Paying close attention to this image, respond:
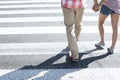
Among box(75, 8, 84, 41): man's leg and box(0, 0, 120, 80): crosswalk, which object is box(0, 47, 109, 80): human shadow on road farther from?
box(75, 8, 84, 41): man's leg

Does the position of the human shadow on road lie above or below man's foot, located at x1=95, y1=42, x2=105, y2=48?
above

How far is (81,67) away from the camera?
525 cm

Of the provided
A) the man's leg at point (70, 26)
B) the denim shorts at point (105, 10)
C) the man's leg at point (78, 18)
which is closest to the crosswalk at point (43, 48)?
the man's leg at point (70, 26)

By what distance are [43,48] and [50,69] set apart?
3.94 feet

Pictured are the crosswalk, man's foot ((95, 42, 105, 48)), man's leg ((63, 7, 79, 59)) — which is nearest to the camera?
the crosswalk

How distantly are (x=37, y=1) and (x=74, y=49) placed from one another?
745cm

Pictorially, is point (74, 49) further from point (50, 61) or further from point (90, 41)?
point (90, 41)

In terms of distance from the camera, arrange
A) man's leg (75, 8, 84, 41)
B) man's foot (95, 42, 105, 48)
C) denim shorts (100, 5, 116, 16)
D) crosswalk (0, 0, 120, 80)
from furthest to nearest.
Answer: man's foot (95, 42, 105, 48) < denim shorts (100, 5, 116, 16) < man's leg (75, 8, 84, 41) < crosswalk (0, 0, 120, 80)

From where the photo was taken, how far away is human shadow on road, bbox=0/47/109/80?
4.80 m

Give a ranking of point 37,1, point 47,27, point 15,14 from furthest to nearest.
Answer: point 37,1 < point 15,14 < point 47,27

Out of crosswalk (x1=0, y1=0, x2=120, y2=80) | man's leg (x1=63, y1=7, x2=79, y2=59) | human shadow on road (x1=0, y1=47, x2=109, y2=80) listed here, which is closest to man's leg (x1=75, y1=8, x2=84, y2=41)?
man's leg (x1=63, y1=7, x2=79, y2=59)

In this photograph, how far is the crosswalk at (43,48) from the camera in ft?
16.3

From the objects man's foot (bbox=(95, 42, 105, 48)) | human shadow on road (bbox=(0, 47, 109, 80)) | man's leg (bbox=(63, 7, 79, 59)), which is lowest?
man's foot (bbox=(95, 42, 105, 48))

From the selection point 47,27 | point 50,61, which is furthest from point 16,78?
point 47,27
